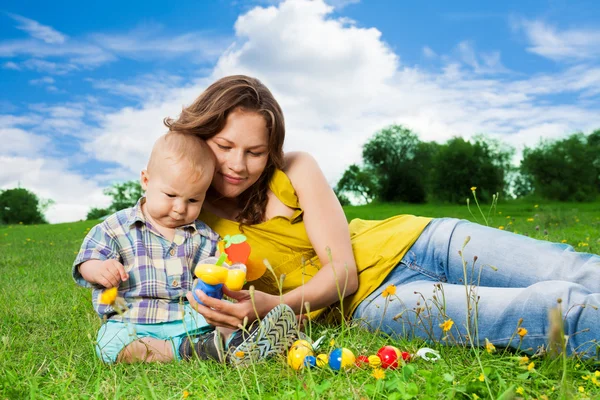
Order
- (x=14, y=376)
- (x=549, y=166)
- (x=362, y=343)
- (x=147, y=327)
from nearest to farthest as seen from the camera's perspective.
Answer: (x=14, y=376), (x=362, y=343), (x=147, y=327), (x=549, y=166)

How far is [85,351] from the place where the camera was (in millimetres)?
2619

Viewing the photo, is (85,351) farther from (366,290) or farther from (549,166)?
(549,166)

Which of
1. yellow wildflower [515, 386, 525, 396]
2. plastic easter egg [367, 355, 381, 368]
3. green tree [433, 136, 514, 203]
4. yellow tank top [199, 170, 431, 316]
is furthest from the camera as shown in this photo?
green tree [433, 136, 514, 203]

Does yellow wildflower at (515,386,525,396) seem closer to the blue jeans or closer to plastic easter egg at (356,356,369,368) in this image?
the blue jeans

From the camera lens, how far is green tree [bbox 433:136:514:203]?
33.8 metres

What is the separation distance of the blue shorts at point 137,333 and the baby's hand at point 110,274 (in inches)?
8.4

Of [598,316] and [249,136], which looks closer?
[598,316]

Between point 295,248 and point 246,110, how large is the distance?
77 centimetres

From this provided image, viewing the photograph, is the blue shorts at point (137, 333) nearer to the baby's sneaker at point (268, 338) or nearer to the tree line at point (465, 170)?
the baby's sneaker at point (268, 338)

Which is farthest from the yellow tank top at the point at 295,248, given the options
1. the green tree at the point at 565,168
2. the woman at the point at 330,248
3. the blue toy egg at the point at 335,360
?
the green tree at the point at 565,168

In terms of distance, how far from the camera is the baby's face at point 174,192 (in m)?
2.61

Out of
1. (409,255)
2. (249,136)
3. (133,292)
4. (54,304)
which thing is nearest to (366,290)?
(409,255)

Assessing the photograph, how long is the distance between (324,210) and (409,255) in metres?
0.52

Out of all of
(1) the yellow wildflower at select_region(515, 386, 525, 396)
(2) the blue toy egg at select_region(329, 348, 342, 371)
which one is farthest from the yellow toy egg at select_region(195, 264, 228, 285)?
(1) the yellow wildflower at select_region(515, 386, 525, 396)
